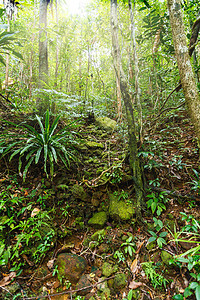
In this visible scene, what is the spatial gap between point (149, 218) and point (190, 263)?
76cm

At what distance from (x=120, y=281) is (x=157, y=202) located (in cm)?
114

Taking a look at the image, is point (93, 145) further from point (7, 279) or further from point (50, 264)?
point (7, 279)

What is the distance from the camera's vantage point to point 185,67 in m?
1.69

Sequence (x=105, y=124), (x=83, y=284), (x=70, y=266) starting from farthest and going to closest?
(x=105, y=124)
(x=70, y=266)
(x=83, y=284)

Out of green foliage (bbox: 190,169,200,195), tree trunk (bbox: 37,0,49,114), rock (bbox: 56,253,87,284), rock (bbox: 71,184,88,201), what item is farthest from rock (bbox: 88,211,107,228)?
tree trunk (bbox: 37,0,49,114)

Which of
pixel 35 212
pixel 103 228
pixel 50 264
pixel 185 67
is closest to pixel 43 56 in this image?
pixel 185 67

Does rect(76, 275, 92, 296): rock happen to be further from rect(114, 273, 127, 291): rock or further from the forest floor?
rect(114, 273, 127, 291): rock

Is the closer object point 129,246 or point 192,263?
point 192,263

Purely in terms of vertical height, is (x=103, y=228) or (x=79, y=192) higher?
(x=79, y=192)

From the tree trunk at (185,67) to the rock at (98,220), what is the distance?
182 centimetres

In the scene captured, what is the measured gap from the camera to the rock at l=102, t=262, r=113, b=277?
1777mm

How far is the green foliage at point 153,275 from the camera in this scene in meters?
1.61

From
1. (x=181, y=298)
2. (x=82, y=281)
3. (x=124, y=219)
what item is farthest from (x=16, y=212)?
(x=181, y=298)

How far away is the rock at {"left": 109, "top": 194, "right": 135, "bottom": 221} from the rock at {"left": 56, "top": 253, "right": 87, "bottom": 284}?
0.75 meters
